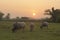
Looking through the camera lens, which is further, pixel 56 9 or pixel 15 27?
pixel 56 9

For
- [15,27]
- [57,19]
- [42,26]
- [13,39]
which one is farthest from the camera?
[57,19]

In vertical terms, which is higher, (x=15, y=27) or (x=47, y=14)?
(x=47, y=14)

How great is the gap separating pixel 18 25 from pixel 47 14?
43.6 metres

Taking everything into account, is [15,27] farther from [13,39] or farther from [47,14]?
[47,14]

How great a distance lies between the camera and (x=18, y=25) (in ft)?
95.7

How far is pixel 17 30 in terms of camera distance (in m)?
30.2

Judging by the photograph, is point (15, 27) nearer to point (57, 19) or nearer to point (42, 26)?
point (42, 26)

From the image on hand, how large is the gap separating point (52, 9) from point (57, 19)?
5103 millimetres

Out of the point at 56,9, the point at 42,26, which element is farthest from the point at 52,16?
the point at 42,26

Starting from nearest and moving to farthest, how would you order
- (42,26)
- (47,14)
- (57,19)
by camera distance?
(42,26), (57,19), (47,14)

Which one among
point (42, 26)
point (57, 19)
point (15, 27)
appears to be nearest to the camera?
point (15, 27)

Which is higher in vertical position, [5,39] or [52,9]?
[52,9]

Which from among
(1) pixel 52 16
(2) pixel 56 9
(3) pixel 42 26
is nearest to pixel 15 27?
(3) pixel 42 26

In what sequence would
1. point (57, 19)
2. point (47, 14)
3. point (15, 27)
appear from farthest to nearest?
point (47, 14), point (57, 19), point (15, 27)
